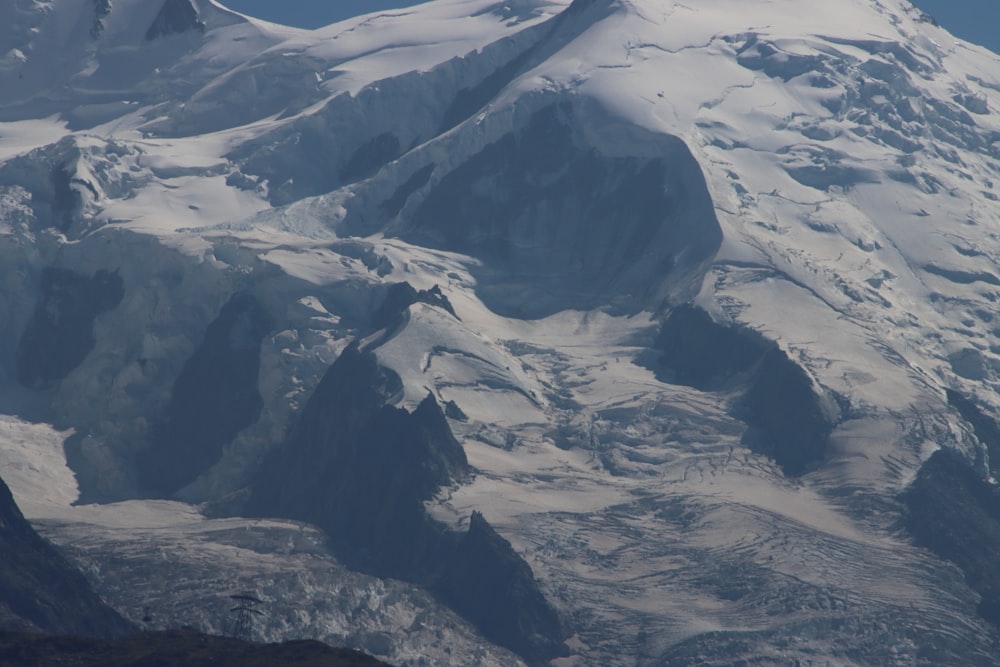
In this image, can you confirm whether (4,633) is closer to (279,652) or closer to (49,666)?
(49,666)

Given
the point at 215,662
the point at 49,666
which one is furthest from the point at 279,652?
the point at 49,666

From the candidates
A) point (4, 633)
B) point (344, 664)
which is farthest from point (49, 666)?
point (344, 664)

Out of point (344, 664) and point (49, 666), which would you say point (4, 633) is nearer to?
point (49, 666)

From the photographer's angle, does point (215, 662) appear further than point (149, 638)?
No

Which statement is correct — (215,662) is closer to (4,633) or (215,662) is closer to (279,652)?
(279,652)
